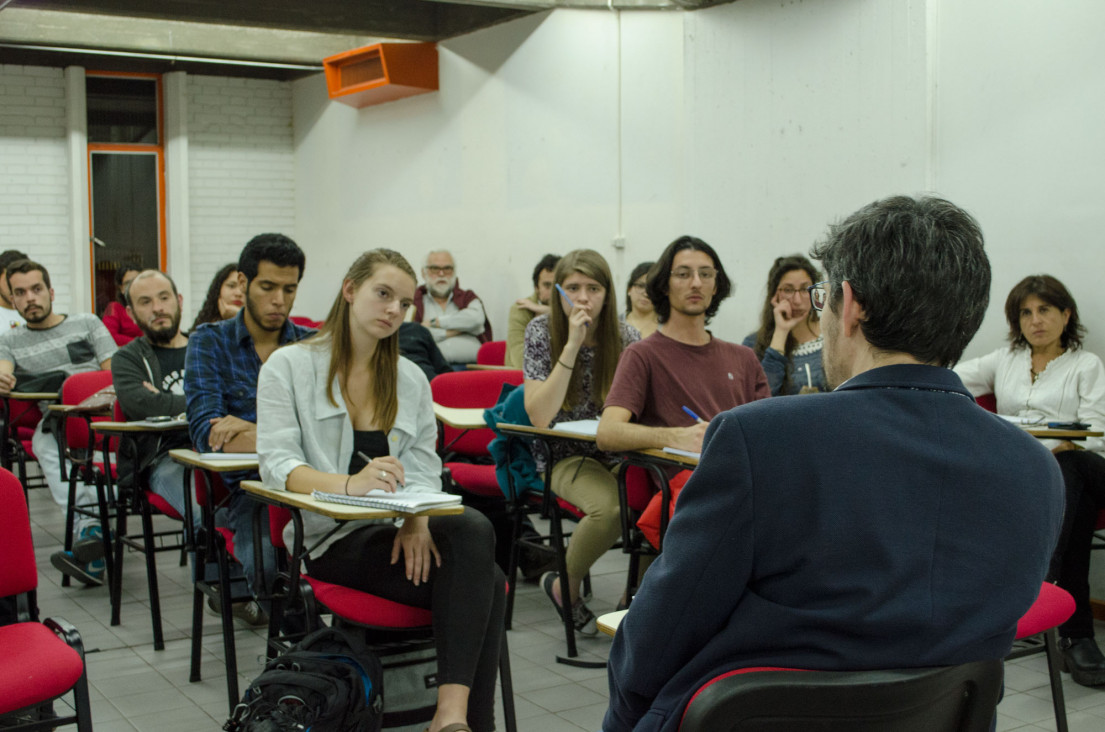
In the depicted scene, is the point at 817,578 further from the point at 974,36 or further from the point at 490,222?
the point at 490,222

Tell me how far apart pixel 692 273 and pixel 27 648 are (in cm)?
217

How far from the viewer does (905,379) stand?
1.15 metres

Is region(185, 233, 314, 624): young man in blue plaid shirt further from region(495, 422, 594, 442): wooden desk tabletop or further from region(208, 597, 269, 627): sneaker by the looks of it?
region(208, 597, 269, 627): sneaker

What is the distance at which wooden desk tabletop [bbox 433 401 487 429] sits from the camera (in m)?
3.79

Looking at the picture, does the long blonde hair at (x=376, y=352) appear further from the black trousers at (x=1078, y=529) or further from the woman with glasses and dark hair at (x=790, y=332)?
the black trousers at (x=1078, y=529)

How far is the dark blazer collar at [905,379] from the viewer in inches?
45.2

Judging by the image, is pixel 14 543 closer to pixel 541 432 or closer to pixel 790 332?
pixel 541 432

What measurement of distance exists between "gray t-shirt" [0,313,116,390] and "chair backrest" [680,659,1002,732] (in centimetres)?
493

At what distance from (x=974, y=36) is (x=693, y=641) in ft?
12.8

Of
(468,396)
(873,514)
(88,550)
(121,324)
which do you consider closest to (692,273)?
(468,396)

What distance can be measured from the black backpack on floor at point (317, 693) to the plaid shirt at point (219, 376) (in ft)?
3.52

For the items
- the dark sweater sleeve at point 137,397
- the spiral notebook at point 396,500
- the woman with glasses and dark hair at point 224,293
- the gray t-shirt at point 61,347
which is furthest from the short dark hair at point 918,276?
the gray t-shirt at point 61,347

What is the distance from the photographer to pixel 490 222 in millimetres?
7953

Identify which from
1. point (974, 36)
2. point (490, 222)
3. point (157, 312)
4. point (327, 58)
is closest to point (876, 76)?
point (974, 36)
